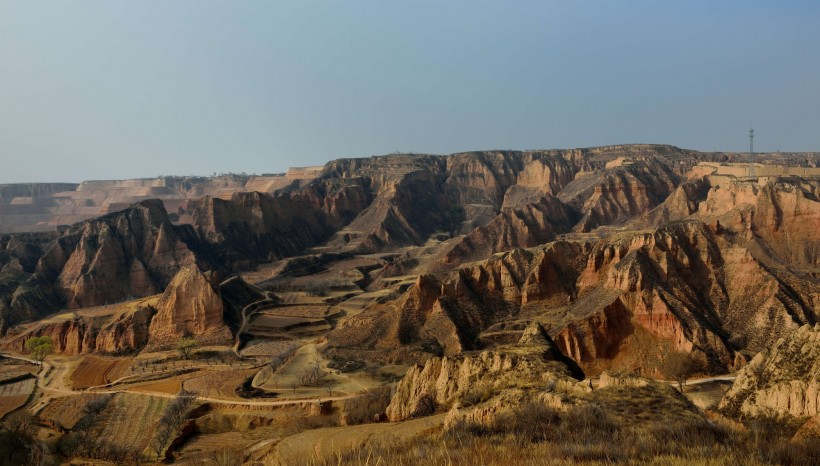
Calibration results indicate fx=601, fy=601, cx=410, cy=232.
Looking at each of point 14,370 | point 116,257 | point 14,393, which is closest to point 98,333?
point 14,370

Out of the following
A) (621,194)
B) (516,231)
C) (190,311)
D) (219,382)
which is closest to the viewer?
(219,382)

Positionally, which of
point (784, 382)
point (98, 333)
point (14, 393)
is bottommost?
point (14, 393)

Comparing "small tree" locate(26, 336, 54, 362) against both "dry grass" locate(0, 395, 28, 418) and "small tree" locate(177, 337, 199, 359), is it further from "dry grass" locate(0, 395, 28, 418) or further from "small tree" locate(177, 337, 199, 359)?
"small tree" locate(177, 337, 199, 359)

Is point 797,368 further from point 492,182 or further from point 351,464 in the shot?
point 492,182

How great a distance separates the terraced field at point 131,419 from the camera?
38781mm

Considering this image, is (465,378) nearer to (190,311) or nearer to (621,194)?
(190,311)

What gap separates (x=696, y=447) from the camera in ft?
44.1

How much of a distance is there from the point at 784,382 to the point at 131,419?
130 ft

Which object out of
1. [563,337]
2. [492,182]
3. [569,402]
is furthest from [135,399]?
[492,182]

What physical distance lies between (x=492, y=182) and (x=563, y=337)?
133m

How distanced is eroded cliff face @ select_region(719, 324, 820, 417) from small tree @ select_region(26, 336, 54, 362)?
6048cm

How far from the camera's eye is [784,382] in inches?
922

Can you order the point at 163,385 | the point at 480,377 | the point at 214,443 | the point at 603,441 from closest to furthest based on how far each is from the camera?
the point at 603,441 → the point at 480,377 → the point at 214,443 → the point at 163,385

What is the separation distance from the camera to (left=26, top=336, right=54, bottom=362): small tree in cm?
5966
